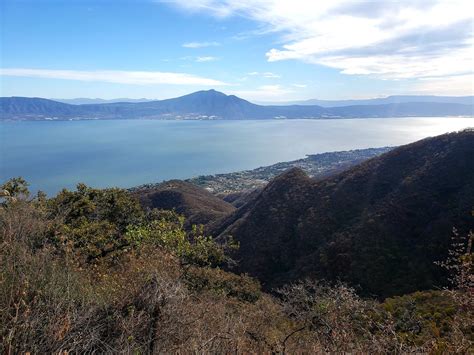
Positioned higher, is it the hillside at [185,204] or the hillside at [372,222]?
the hillside at [372,222]

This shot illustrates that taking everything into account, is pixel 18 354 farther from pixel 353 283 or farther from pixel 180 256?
pixel 353 283

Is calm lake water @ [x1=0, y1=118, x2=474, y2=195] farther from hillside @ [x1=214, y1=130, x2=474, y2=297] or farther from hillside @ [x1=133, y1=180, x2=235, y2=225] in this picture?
hillside @ [x1=214, y1=130, x2=474, y2=297]

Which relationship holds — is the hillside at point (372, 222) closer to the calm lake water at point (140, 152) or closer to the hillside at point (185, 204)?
the hillside at point (185, 204)

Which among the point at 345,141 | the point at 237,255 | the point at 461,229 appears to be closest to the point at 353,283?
the point at 461,229

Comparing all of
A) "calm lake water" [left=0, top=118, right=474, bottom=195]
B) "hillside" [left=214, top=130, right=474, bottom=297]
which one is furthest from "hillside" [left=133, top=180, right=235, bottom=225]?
"calm lake water" [left=0, top=118, right=474, bottom=195]

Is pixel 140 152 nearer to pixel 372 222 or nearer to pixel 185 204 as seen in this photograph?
pixel 185 204

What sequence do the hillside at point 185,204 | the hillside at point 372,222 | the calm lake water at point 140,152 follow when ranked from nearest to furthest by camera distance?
the hillside at point 372,222 → the hillside at point 185,204 → the calm lake water at point 140,152

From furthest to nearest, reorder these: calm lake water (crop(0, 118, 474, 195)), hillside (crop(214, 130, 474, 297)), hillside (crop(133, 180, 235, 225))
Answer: calm lake water (crop(0, 118, 474, 195)) < hillside (crop(133, 180, 235, 225)) < hillside (crop(214, 130, 474, 297))

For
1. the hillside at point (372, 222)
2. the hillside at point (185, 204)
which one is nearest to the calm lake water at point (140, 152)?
the hillside at point (185, 204)

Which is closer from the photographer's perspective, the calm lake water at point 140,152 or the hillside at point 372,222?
the hillside at point 372,222
